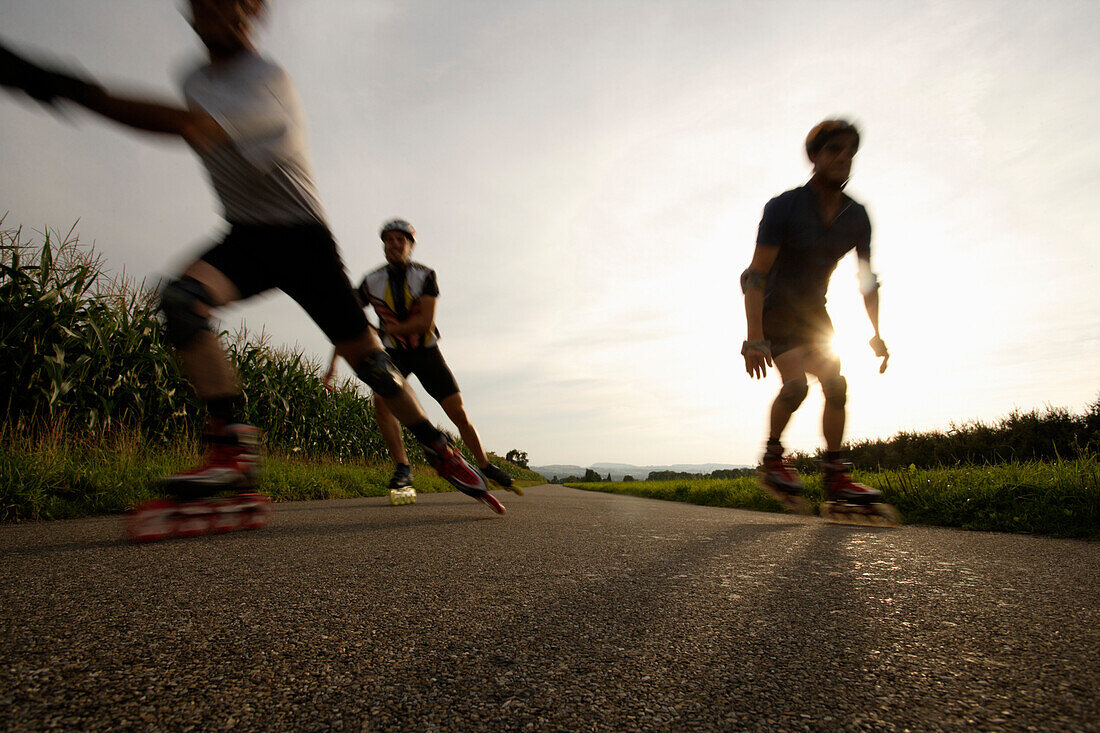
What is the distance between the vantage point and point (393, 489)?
14.5 feet

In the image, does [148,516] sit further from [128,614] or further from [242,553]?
[128,614]

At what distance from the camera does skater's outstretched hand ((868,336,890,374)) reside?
3633 millimetres

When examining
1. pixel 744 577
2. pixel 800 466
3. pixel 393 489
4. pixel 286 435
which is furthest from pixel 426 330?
pixel 800 466

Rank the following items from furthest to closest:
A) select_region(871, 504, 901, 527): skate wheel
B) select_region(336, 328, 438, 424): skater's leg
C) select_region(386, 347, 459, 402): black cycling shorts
A: select_region(386, 347, 459, 402): black cycling shorts < select_region(871, 504, 901, 527): skate wheel < select_region(336, 328, 438, 424): skater's leg

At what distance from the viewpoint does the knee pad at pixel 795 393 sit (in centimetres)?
351

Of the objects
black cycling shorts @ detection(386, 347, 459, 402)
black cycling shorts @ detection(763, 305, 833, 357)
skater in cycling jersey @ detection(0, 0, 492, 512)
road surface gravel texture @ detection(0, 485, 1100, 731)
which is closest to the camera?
road surface gravel texture @ detection(0, 485, 1100, 731)

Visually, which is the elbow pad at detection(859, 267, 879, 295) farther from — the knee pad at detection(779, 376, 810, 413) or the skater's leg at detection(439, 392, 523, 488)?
the skater's leg at detection(439, 392, 523, 488)

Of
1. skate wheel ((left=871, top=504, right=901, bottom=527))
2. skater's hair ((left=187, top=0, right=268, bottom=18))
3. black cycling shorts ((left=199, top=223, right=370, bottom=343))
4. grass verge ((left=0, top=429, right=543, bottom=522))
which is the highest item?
A: skater's hair ((left=187, top=0, right=268, bottom=18))

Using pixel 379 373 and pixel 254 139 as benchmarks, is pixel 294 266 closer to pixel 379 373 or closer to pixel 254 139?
pixel 254 139

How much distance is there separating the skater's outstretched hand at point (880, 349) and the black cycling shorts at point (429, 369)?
319 cm

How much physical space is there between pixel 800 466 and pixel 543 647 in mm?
10232

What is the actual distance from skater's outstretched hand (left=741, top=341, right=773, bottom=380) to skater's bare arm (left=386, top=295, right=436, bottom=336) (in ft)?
7.85

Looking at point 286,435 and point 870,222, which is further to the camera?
point 286,435

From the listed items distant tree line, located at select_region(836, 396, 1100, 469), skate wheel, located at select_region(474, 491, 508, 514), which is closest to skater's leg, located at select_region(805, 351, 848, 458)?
skate wheel, located at select_region(474, 491, 508, 514)
